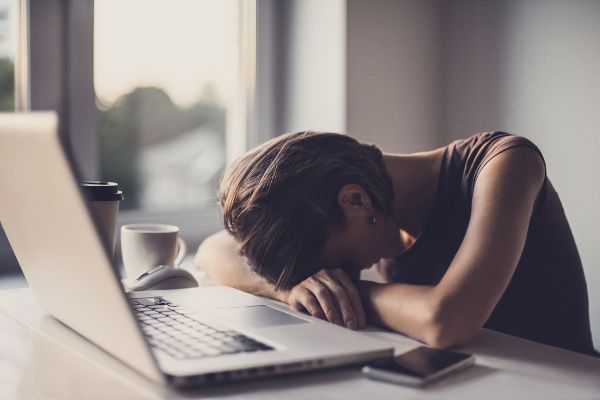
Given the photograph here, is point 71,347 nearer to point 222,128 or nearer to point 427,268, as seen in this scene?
point 427,268

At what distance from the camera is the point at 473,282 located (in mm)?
932

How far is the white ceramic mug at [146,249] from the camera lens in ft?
3.92

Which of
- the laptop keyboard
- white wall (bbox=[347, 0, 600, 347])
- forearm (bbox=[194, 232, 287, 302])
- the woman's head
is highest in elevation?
white wall (bbox=[347, 0, 600, 347])

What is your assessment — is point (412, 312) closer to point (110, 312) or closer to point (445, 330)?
point (445, 330)

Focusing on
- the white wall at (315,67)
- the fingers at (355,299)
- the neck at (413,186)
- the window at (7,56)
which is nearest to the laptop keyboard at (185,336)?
the fingers at (355,299)

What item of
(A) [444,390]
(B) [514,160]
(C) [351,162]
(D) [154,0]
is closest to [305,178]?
(C) [351,162]

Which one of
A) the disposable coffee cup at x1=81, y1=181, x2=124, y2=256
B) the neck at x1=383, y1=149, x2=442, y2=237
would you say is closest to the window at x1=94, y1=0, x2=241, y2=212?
the disposable coffee cup at x1=81, y1=181, x2=124, y2=256

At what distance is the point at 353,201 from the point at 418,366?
403mm

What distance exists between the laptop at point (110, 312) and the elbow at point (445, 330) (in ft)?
0.37

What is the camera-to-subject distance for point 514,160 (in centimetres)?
112

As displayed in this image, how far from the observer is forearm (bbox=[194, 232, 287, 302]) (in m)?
1.15

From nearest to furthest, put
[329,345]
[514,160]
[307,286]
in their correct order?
[329,345] < [307,286] < [514,160]

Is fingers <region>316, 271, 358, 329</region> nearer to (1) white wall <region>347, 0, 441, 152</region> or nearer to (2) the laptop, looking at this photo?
(2) the laptop

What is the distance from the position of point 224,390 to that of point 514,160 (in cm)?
65
